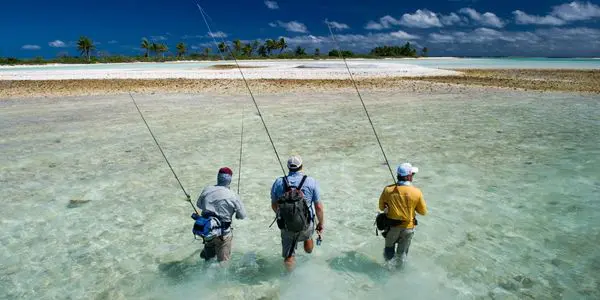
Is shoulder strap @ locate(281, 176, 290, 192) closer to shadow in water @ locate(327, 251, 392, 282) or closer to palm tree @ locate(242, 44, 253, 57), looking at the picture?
shadow in water @ locate(327, 251, 392, 282)

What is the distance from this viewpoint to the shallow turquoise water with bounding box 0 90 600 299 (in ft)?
19.7

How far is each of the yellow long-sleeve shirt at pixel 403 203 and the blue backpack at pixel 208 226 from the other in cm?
219

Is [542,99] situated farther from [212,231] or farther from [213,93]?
[212,231]

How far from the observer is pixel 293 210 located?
507 cm

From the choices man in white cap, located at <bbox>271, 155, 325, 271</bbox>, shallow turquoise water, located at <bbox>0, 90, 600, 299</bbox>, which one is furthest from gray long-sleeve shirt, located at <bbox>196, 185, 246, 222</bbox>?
shallow turquoise water, located at <bbox>0, 90, 600, 299</bbox>

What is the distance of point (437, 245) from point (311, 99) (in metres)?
18.5

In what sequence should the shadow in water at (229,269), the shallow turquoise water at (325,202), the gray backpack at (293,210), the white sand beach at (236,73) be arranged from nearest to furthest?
the gray backpack at (293,210) < the shallow turquoise water at (325,202) < the shadow in water at (229,269) < the white sand beach at (236,73)

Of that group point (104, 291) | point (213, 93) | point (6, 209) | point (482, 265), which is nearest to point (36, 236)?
point (6, 209)

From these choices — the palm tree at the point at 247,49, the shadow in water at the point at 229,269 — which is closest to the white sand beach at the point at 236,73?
the shadow in water at the point at 229,269

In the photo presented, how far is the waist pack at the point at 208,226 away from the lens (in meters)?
5.25

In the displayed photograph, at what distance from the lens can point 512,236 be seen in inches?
285

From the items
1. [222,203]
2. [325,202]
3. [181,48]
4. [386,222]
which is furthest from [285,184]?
[181,48]

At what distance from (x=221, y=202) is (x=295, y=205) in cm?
105

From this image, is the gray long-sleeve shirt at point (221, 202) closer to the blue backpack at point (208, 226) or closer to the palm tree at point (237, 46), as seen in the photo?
the blue backpack at point (208, 226)
